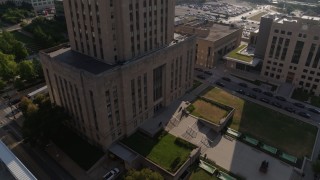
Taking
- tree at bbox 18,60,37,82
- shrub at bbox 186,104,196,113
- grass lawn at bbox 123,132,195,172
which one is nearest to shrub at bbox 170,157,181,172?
grass lawn at bbox 123,132,195,172

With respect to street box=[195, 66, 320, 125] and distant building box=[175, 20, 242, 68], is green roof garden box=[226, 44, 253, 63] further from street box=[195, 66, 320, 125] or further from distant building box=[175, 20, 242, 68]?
street box=[195, 66, 320, 125]

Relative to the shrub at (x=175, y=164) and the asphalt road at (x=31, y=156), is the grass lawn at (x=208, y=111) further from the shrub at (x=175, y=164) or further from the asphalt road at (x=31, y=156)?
the asphalt road at (x=31, y=156)

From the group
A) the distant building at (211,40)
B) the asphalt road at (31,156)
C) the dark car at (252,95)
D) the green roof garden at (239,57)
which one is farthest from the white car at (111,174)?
the green roof garden at (239,57)

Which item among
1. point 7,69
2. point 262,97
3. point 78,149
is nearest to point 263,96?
point 262,97

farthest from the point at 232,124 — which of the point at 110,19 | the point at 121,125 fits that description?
the point at 110,19

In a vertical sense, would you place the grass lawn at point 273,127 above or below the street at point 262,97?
below

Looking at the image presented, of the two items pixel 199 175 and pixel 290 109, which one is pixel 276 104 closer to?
pixel 290 109
